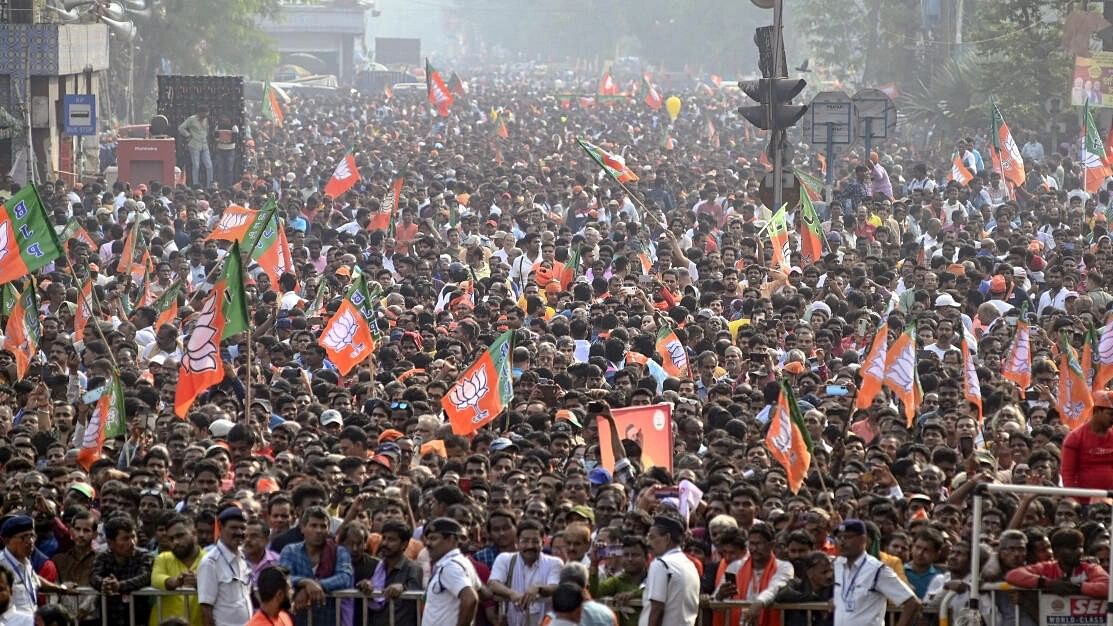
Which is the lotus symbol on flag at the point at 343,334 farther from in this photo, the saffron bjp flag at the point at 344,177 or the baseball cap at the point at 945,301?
the saffron bjp flag at the point at 344,177

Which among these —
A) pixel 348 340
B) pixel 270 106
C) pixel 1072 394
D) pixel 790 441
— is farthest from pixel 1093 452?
pixel 270 106

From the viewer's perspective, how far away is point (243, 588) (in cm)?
887

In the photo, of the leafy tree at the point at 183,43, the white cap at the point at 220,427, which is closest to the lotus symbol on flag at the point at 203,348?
the white cap at the point at 220,427

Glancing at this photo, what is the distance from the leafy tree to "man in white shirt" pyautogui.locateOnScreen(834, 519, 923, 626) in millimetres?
45278

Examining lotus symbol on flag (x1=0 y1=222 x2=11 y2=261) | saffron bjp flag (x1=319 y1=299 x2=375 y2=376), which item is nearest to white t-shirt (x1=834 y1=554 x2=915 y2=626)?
saffron bjp flag (x1=319 y1=299 x2=375 y2=376)

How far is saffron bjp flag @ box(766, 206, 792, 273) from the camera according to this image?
64.8 ft

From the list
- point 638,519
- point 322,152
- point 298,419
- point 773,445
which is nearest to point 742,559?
point 638,519

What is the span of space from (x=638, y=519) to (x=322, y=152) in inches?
1256

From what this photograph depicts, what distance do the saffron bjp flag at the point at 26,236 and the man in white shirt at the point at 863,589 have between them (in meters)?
7.90

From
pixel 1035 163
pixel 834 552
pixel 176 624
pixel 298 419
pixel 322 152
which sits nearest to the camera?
pixel 176 624

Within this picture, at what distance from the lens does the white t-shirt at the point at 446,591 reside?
8.75 meters

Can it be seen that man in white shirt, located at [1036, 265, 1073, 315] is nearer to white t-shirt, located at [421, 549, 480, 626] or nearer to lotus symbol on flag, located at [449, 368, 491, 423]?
lotus symbol on flag, located at [449, 368, 491, 423]

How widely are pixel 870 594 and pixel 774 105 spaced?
1079 centimetres

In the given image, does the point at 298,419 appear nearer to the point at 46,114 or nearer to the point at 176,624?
the point at 176,624
